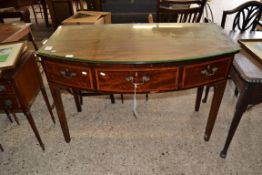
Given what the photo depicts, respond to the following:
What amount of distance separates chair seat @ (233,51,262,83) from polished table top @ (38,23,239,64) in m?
0.16

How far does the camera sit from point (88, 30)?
4.67 feet

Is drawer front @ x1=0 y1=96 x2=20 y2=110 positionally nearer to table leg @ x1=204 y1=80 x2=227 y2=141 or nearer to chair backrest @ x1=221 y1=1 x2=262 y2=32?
table leg @ x1=204 y1=80 x2=227 y2=141

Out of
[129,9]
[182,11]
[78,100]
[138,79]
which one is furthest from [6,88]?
[129,9]

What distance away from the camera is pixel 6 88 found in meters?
1.26

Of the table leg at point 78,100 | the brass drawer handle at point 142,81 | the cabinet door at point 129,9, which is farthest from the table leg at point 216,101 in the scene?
the cabinet door at point 129,9

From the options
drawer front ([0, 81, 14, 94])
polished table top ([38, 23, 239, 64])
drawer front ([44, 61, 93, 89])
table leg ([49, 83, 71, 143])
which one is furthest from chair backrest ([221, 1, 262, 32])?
drawer front ([0, 81, 14, 94])

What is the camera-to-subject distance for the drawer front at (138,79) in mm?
1075

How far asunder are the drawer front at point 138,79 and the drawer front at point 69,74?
65 mm

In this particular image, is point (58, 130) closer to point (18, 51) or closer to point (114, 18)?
point (18, 51)

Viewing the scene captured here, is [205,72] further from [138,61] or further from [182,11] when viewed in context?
[182,11]

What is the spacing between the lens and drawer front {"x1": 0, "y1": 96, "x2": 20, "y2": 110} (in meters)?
1.30

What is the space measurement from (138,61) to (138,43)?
24cm

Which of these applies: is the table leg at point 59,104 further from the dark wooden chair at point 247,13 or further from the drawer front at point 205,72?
the dark wooden chair at point 247,13

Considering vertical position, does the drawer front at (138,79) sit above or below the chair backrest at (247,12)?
below
